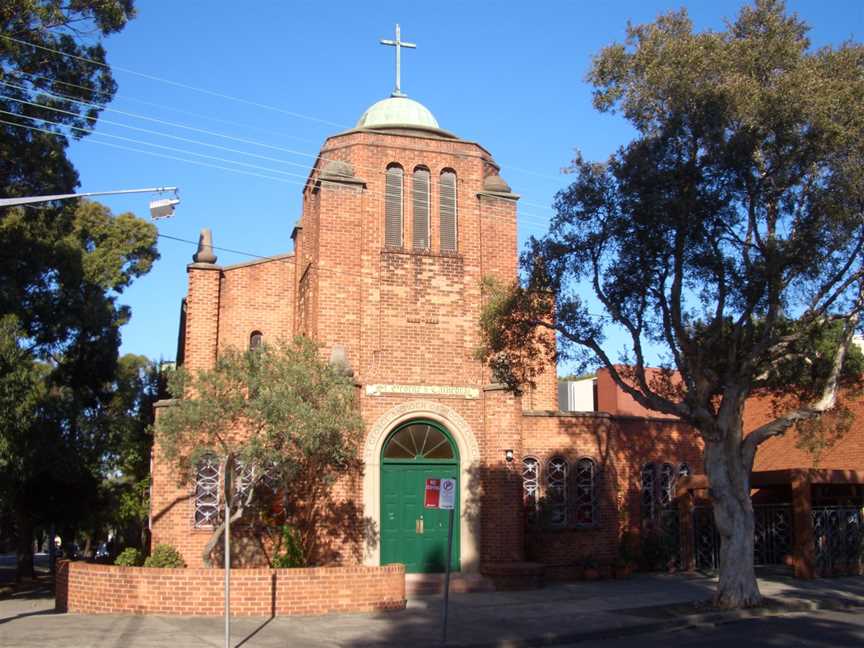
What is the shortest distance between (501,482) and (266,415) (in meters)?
6.89

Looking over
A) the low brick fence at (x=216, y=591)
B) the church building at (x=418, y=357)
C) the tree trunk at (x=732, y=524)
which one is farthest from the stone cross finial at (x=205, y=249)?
the tree trunk at (x=732, y=524)

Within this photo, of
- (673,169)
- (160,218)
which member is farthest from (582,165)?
(160,218)

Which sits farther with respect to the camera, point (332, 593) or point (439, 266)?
point (439, 266)

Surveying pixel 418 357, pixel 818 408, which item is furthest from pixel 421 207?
pixel 818 408

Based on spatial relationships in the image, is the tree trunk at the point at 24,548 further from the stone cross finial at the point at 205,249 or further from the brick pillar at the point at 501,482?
the brick pillar at the point at 501,482

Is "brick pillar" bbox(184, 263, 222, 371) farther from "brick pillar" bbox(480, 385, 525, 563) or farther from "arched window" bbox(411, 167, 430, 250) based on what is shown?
"brick pillar" bbox(480, 385, 525, 563)

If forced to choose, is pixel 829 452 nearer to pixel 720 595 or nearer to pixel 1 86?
pixel 720 595

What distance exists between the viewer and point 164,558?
1841cm

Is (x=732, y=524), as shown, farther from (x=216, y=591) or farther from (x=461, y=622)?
(x=216, y=591)

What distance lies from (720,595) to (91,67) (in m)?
17.6

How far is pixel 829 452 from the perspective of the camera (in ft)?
93.8

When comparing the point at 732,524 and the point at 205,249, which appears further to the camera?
the point at 205,249

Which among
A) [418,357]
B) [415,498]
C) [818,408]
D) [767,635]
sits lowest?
[767,635]

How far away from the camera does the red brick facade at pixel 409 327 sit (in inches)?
795
